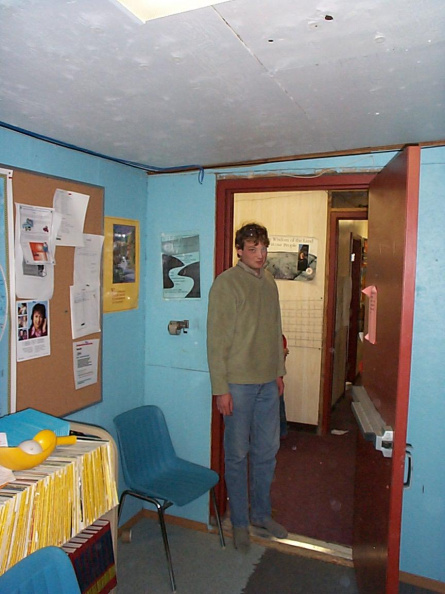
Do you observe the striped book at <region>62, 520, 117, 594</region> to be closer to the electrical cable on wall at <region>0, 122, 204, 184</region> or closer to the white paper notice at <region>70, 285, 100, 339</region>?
the white paper notice at <region>70, 285, 100, 339</region>

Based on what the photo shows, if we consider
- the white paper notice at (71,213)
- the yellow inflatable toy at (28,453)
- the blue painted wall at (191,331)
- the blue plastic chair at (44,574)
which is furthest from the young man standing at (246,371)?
the blue plastic chair at (44,574)

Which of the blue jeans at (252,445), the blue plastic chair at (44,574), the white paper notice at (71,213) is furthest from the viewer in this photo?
the blue jeans at (252,445)

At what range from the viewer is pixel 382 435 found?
5.43ft

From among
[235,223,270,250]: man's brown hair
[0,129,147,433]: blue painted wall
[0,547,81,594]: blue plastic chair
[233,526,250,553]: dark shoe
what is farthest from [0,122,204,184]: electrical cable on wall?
[233,526,250,553]: dark shoe

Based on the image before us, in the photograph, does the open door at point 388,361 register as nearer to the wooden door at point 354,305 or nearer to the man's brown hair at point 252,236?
the man's brown hair at point 252,236

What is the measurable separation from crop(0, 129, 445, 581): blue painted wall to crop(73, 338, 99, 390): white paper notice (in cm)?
11

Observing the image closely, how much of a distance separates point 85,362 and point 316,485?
80.2 inches

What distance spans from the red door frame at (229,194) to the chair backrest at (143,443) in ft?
1.00

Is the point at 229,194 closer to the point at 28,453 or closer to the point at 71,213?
the point at 71,213

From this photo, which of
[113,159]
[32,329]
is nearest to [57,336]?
[32,329]

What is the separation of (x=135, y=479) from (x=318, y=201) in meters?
Result: 2.87

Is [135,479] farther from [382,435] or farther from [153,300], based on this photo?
[382,435]

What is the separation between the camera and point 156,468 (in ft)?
8.74

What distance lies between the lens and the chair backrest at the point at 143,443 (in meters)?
2.48
